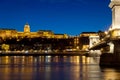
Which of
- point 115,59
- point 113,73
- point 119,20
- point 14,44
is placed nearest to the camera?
point 113,73

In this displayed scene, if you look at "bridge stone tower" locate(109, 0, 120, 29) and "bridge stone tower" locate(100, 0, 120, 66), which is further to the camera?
"bridge stone tower" locate(109, 0, 120, 29)

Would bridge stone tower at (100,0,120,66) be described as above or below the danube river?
above

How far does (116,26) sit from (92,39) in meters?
86.8

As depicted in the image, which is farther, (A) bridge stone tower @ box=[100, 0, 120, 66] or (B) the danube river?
(A) bridge stone tower @ box=[100, 0, 120, 66]

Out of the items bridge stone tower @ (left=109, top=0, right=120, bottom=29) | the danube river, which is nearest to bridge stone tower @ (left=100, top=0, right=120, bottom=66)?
bridge stone tower @ (left=109, top=0, right=120, bottom=29)

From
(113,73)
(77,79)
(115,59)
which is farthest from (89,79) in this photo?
(115,59)

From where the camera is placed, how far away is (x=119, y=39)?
193ft

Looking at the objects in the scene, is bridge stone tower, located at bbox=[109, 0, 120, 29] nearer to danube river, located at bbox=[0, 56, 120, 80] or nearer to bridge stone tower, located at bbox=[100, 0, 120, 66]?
bridge stone tower, located at bbox=[100, 0, 120, 66]

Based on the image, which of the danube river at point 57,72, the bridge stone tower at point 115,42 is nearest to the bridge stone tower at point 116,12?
the bridge stone tower at point 115,42

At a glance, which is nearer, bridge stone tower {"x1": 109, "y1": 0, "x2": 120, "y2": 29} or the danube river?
the danube river

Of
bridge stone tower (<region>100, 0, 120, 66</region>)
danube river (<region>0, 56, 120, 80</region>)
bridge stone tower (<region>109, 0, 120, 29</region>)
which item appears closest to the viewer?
danube river (<region>0, 56, 120, 80</region>)

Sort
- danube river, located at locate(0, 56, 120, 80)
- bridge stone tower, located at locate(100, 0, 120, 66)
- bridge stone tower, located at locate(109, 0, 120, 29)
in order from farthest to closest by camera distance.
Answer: bridge stone tower, located at locate(109, 0, 120, 29) → bridge stone tower, located at locate(100, 0, 120, 66) → danube river, located at locate(0, 56, 120, 80)

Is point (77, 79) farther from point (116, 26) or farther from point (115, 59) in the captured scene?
point (116, 26)

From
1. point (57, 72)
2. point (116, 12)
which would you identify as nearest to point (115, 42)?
point (116, 12)
